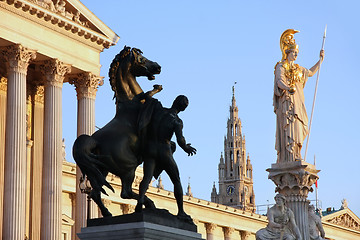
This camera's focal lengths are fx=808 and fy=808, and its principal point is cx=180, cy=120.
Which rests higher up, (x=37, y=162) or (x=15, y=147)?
(x=37, y=162)

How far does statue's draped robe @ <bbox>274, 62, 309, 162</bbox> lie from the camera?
725 inches

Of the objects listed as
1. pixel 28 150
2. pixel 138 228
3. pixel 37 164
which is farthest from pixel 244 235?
pixel 138 228

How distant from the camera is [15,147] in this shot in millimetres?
34500

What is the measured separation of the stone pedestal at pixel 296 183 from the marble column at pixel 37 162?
2169 cm

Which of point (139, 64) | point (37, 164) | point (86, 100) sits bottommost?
point (139, 64)

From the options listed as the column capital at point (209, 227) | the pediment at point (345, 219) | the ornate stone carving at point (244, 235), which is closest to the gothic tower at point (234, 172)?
the pediment at point (345, 219)

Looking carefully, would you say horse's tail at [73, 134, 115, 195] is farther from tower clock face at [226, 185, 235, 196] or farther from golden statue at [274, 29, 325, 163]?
tower clock face at [226, 185, 235, 196]

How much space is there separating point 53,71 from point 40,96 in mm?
3415

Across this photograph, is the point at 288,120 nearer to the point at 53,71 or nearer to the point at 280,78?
the point at 280,78

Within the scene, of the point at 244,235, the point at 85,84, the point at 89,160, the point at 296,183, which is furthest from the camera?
the point at 244,235

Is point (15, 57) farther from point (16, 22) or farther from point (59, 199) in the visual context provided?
point (59, 199)

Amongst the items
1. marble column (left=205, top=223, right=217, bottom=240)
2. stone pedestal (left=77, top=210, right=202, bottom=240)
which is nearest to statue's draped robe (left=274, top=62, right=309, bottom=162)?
stone pedestal (left=77, top=210, right=202, bottom=240)

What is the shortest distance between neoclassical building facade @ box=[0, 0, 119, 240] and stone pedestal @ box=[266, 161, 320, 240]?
705 inches

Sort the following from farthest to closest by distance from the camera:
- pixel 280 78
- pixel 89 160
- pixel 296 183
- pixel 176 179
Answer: pixel 280 78 → pixel 296 183 → pixel 176 179 → pixel 89 160
